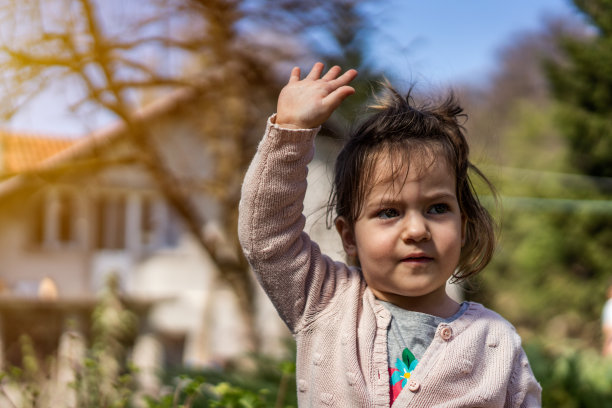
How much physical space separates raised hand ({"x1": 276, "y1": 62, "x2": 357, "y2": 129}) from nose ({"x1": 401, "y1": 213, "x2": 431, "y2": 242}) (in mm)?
303

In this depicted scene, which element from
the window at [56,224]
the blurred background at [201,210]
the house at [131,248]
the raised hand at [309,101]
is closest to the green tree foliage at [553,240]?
the blurred background at [201,210]

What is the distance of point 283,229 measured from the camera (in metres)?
1.57

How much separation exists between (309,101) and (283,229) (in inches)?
11.7

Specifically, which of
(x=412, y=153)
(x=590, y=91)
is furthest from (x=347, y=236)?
(x=590, y=91)

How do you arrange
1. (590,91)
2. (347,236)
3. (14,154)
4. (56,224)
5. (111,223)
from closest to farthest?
(347,236) < (14,154) < (590,91) < (56,224) < (111,223)

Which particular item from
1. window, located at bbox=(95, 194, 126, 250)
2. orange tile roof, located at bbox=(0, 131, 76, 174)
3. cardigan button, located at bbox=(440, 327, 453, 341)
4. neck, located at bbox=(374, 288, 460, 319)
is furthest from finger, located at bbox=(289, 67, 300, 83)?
window, located at bbox=(95, 194, 126, 250)

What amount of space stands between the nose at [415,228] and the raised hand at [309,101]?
30 cm

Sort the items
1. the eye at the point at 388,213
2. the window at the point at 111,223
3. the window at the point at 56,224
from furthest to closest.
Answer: the window at the point at 111,223 → the window at the point at 56,224 → the eye at the point at 388,213

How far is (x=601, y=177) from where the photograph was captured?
35.6 feet

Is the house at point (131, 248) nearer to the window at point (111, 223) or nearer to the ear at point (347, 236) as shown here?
the window at point (111, 223)

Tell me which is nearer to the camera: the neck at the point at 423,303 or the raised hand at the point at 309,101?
the raised hand at the point at 309,101

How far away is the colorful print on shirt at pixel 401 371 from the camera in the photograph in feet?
5.08

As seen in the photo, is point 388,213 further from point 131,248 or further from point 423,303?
point 131,248

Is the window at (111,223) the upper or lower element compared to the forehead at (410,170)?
lower
